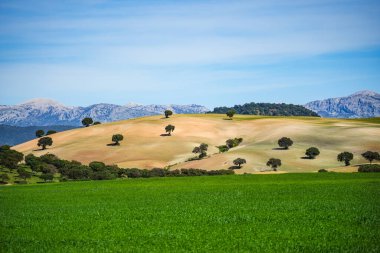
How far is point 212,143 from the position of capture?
158125 millimetres

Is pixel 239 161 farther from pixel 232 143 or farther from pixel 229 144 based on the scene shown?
pixel 232 143

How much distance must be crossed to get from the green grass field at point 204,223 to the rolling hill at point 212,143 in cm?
7064

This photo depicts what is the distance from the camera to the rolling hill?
4737 inches

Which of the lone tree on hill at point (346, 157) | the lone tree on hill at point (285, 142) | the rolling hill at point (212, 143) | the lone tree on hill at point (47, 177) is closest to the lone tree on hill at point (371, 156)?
the lone tree on hill at point (346, 157)

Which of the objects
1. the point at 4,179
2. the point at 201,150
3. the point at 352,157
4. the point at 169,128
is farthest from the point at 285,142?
the point at 4,179

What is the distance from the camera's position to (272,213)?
3095 cm

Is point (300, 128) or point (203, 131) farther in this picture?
point (203, 131)

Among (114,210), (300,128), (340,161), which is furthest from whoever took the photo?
(300,128)

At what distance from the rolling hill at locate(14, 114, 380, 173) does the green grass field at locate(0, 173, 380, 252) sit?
7064 centimetres

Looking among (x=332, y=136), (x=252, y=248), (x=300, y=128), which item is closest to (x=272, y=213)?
(x=252, y=248)

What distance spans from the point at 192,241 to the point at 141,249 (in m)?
3.01

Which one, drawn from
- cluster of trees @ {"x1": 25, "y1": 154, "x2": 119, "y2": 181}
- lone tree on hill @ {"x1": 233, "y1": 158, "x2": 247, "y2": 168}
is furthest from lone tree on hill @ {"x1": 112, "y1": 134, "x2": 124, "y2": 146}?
lone tree on hill @ {"x1": 233, "y1": 158, "x2": 247, "y2": 168}

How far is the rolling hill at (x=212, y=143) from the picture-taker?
120312 millimetres

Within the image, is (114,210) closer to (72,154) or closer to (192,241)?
(192,241)
